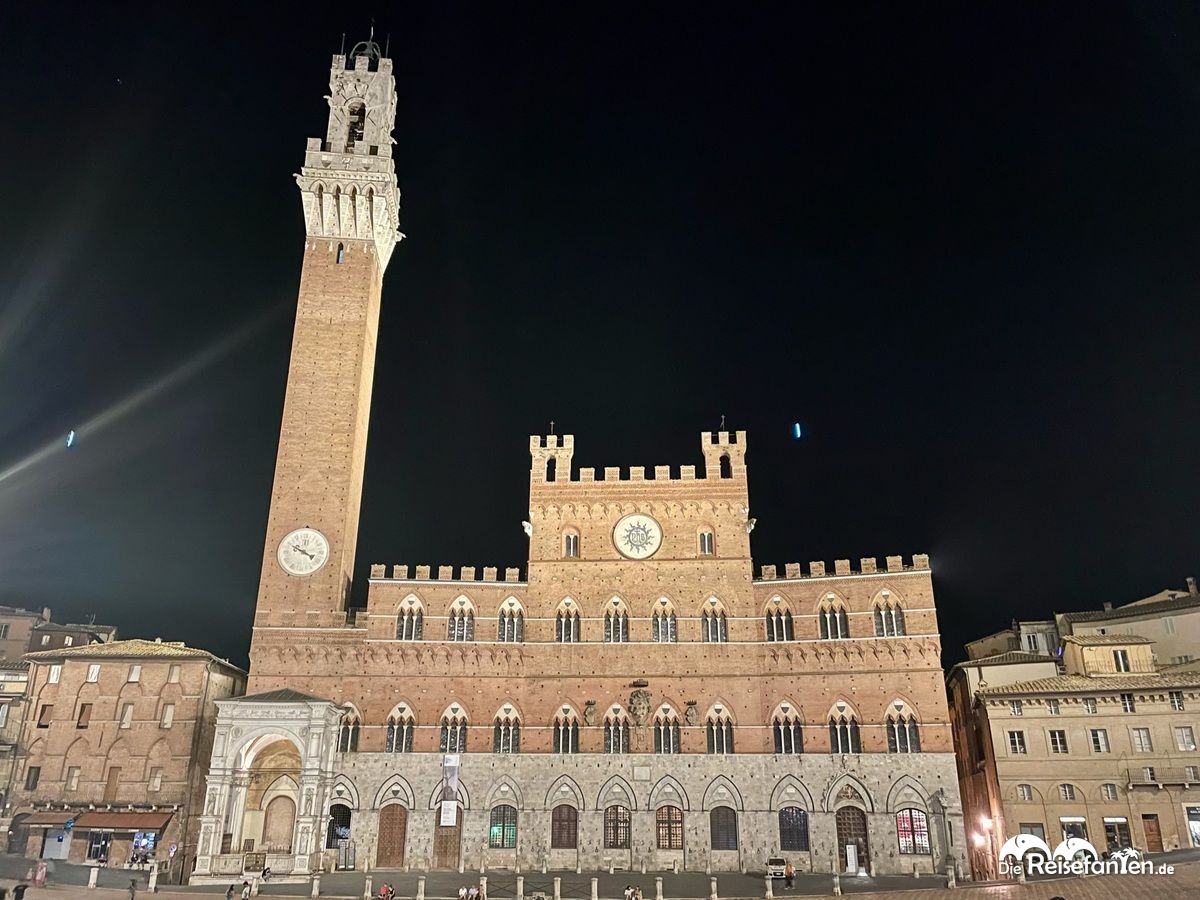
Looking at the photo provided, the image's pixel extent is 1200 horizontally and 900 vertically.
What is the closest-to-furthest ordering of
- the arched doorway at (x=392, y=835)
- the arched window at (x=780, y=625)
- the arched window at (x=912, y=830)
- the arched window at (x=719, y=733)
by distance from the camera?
1. the arched window at (x=912, y=830)
2. the arched doorway at (x=392, y=835)
3. the arched window at (x=719, y=733)
4. the arched window at (x=780, y=625)

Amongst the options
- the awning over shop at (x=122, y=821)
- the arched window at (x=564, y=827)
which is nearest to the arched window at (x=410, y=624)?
the arched window at (x=564, y=827)

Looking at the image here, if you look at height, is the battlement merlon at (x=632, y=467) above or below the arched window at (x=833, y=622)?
above

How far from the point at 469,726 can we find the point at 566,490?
542 inches

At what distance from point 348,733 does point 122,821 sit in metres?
11.5

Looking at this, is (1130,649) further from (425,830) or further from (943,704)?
(425,830)

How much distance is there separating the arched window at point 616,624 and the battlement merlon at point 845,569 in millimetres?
7595

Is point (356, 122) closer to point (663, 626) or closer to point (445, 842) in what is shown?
point (663, 626)

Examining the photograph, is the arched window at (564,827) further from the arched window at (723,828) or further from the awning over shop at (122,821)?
the awning over shop at (122,821)

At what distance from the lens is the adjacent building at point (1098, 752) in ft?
138

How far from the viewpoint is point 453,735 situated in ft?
150

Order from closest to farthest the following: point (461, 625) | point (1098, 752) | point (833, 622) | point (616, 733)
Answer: point (1098, 752)
point (616, 733)
point (833, 622)
point (461, 625)

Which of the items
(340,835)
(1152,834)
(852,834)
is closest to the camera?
(1152,834)

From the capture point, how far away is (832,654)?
1817 inches

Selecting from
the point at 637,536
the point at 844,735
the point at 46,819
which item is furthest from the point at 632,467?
the point at 46,819
